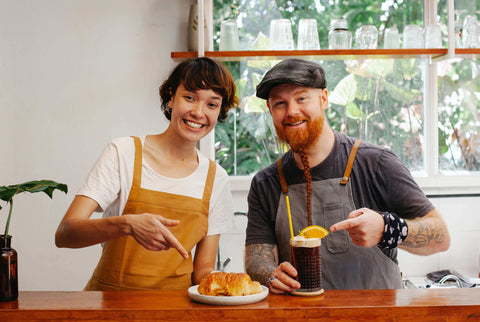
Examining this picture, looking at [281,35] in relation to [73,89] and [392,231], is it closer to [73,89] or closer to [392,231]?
[73,89]

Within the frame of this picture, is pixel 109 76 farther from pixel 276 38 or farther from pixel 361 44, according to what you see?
pixel 361 44

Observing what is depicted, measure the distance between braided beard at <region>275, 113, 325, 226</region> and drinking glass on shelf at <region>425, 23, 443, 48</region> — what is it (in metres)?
1.44

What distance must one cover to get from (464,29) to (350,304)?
2.20 metres

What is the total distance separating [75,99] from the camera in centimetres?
307

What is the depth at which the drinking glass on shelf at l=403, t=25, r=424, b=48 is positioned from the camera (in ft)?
9.68

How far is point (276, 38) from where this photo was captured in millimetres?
2953

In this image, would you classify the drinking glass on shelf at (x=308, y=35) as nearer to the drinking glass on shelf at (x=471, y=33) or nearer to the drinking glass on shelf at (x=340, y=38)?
the drinking glass on shelf at (x=340, y=38)

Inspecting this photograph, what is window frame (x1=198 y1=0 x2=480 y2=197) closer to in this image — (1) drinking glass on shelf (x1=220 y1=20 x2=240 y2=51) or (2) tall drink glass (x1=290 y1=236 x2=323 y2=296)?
(1) drinking glass on shelf (x1=220 y1=20 x2=240 y2=51)

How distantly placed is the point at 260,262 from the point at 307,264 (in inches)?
14.4

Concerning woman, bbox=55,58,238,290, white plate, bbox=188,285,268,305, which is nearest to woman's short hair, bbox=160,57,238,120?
woman, bbox=55,58,238,290

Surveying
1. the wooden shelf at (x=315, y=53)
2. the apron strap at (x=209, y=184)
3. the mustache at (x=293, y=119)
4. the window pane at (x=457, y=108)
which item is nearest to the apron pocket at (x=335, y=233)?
the mustache at (x=293, y=119)

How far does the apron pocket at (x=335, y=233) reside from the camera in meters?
1.78

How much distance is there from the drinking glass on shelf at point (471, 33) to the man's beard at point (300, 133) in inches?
62.3

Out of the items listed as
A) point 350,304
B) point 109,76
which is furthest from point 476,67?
point 350,304
